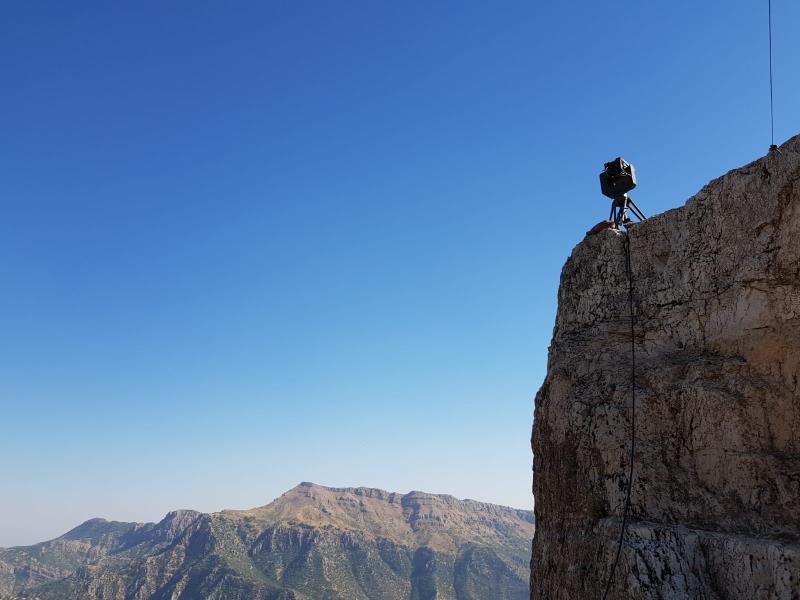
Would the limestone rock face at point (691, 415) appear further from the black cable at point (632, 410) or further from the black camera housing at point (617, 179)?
the black camera housing at point (617, 179)

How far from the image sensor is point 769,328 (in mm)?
14688

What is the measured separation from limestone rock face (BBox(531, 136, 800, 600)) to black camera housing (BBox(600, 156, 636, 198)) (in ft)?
12.1

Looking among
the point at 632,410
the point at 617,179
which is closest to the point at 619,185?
the point at 617,179

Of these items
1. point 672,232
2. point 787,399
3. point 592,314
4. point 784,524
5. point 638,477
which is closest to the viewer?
point 784,524

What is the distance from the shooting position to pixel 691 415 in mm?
15523

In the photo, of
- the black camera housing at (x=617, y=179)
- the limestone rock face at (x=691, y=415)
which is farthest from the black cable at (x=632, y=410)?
the black camera housing at (x=617, y=179)

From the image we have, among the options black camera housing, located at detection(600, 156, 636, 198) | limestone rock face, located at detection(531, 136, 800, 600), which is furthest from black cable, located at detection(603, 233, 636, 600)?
black camera housing, located at detection(600, 156, 636, 198)

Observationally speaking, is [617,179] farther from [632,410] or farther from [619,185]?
[632,410]

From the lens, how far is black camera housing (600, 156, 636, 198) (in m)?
21.7

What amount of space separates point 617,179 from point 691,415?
9465mm

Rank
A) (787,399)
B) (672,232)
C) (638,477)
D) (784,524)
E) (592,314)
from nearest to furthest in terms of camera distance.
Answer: (784,524) → (787,399) → (638,477) → (672,232) → (592,314)

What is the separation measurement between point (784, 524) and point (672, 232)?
25.8 feet

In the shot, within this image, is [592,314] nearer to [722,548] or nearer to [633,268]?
[633,268]

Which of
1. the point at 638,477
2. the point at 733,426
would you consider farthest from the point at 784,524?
the point at 638,477
